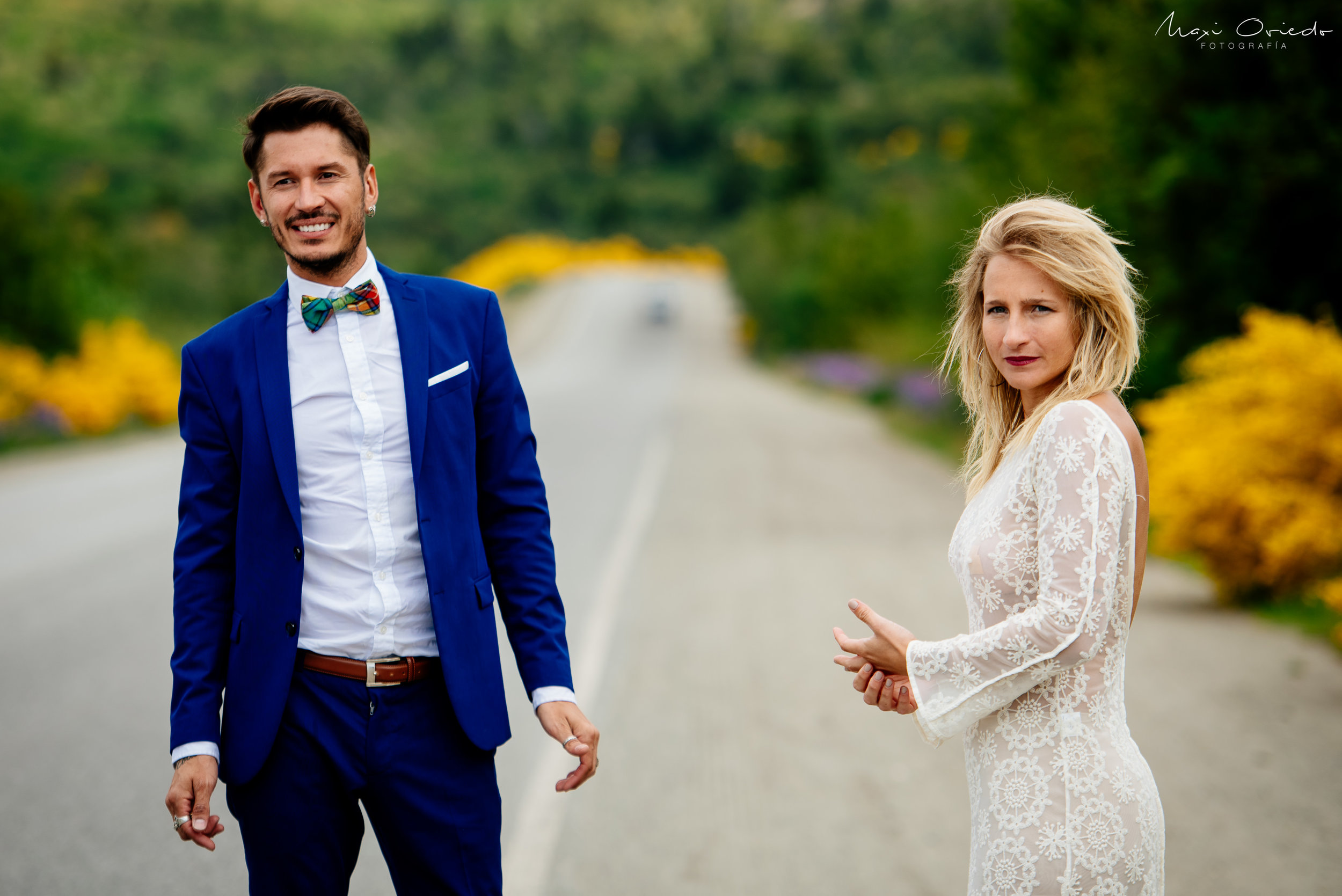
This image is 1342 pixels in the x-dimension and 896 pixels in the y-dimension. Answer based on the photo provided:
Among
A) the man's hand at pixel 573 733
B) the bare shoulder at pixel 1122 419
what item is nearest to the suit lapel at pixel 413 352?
the man's hand at pixel 573 733

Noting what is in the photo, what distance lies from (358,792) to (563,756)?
3.16 m

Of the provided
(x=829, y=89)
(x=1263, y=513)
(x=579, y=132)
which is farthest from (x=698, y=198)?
(x=1263, y=513)

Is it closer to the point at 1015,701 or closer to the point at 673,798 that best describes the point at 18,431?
the point at 673,798

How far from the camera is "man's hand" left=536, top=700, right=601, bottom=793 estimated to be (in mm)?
2645

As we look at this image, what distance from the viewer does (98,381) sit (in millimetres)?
20844

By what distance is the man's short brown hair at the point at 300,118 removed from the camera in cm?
253

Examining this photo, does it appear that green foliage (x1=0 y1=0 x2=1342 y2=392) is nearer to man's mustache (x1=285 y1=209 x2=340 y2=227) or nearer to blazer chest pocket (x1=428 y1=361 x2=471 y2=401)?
man's mustache (x1=285 y1=209 x2=340 y2=227)

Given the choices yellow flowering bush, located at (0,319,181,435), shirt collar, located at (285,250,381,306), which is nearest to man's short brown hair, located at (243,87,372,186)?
shirt collar, located at (285,250,381,306)

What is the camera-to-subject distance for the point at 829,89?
143625mm

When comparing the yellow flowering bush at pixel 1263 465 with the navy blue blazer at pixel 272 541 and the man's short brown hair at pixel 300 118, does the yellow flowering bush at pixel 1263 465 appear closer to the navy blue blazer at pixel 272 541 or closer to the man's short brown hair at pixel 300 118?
the navy blue blazer at pixel 272 541

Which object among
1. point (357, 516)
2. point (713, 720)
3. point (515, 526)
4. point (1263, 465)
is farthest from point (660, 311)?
point (357, 516)

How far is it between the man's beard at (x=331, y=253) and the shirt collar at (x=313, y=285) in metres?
0.03

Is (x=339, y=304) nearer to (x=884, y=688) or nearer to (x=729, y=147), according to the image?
(x=884, y=688)

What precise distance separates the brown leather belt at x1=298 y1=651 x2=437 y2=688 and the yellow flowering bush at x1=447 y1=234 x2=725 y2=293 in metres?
54.9
